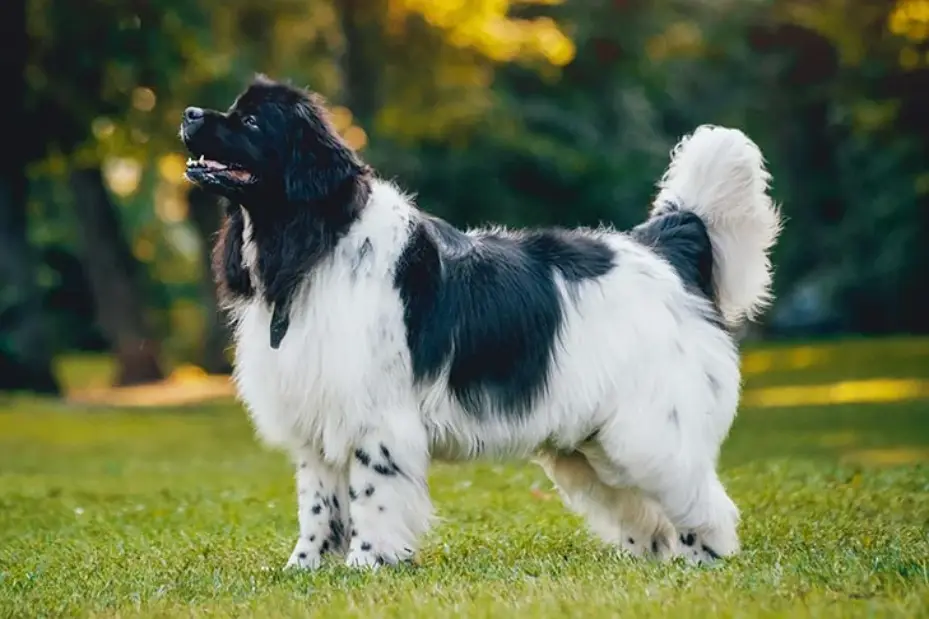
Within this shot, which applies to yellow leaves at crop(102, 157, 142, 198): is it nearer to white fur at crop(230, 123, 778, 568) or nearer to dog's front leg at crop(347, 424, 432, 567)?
white fur at crop(230, 123, 778, 568)

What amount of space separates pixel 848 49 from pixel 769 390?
20.6ft

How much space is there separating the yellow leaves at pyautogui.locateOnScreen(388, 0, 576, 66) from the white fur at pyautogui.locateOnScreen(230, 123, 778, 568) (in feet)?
66.1

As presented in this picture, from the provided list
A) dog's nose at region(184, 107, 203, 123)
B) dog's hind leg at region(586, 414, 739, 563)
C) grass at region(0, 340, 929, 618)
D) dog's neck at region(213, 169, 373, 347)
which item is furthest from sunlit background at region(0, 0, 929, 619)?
dog's nose at region(184, 107, 203, 123)

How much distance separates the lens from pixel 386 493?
7293 millimetres

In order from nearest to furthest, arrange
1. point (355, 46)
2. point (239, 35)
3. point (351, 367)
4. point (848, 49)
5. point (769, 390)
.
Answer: point (351, 367) < point (848, 49) < point (769, 390) < point (355, 46) < point (239, 35)

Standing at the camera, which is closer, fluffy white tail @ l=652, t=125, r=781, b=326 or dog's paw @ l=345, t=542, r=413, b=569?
dog's paw @ l=345, t=542, r=413, b=569

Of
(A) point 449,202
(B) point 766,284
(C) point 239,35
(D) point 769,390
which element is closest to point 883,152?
(A) point 449,202

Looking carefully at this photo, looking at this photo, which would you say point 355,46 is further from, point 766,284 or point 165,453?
point 766,284

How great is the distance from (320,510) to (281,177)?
5.73 feet

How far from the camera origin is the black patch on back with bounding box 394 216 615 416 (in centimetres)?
743

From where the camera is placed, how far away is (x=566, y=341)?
762 cm

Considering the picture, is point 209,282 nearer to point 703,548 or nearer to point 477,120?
point 477,120

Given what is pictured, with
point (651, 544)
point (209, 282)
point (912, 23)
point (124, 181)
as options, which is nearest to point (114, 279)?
point (209, 282)

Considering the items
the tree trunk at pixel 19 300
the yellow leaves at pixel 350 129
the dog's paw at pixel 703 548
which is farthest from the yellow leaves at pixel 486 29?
the dog's paw at pixel 703 548
